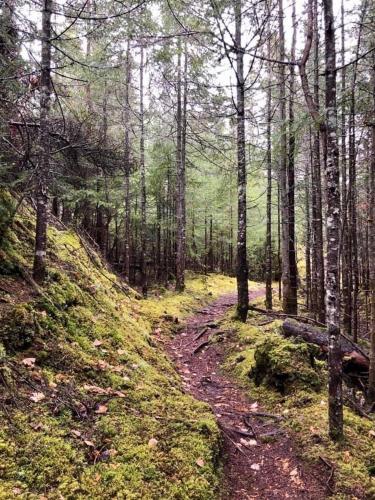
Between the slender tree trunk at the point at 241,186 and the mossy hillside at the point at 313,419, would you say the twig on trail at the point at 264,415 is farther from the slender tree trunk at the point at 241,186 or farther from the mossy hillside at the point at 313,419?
the slender tree trunk at the point at 241,186

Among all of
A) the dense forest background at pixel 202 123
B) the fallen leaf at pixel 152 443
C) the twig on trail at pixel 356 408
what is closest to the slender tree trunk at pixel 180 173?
the dense forest background at pixel 202 123

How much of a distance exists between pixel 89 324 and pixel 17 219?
273 cm

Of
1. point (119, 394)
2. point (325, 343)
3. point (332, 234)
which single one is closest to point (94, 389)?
point (119, 394)

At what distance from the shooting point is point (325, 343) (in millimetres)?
8047

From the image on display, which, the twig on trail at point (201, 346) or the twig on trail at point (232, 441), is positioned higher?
the twig on trail at point (201, 346)

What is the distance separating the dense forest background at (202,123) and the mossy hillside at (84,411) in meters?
1.00

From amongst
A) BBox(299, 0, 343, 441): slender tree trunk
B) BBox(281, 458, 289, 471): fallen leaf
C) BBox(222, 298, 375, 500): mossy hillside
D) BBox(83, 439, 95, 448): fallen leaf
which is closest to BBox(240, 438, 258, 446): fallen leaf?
BBox(281, 458, 289, 471): fallen leaf

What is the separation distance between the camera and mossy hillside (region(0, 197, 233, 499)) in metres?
3.15

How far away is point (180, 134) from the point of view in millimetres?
16297

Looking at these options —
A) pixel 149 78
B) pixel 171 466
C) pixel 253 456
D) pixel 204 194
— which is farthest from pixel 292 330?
pixel 204 194

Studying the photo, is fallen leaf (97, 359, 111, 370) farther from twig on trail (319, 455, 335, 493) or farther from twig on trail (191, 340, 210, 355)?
twig on trail (191, 340, 210, 355)

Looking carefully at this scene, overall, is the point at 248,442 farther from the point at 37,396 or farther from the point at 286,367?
the point at 37,396

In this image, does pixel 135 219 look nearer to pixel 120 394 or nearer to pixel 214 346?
pixel 214 346

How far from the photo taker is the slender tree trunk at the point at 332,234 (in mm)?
4758
